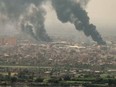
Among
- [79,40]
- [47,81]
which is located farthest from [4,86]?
[79,40]

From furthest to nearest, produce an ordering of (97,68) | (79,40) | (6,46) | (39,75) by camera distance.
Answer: (79,40), (6,46), (97,68), (39,75)

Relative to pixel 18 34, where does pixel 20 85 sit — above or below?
below

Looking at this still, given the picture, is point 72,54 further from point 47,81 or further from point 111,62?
point 47,81

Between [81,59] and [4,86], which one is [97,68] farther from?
[4,86]

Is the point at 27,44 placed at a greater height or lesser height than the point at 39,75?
greater

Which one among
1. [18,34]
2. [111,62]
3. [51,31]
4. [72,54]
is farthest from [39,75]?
[51,31]

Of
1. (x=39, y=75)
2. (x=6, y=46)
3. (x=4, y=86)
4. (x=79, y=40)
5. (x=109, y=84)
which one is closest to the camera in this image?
(x=4, y=86)

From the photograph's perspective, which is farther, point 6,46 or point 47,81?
point 6,46

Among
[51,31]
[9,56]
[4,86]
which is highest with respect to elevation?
[51,31]

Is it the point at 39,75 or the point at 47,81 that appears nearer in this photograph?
the point at 47,81
